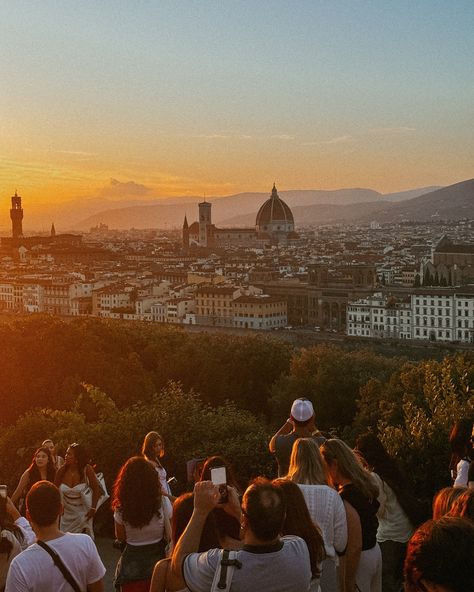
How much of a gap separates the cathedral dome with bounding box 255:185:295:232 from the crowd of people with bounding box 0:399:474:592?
170333 mm

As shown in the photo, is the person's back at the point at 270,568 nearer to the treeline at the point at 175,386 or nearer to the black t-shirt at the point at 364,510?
the black t-shirt at the point at 364,510

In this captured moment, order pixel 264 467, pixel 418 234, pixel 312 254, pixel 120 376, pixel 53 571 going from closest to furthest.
→ pixel 53 571 < pixel 264 467 < pixel 120 376 < pixel 312 254 < pixel 418 234

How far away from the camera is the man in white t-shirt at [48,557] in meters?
3.25

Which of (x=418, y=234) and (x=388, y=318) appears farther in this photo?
(x=418, y=234)

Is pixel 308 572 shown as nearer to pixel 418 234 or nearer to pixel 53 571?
pixel 53 571

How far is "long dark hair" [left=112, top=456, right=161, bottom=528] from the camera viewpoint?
3.75 meters

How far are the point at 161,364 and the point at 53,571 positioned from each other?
20.5m

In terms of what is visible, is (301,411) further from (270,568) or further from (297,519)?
(270,568)

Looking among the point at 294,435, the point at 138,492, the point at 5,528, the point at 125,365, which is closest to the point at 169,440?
the point at 294,435

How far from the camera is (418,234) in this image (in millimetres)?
190625

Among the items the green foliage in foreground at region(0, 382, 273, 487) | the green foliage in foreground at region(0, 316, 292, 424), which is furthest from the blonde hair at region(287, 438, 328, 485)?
the green foliage in foreground at region(0, 316, 292, 424)

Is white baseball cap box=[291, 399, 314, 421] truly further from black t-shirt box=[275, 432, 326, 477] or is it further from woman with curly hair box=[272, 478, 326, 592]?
woman with curly hair box=[272, 478, 326, 592]

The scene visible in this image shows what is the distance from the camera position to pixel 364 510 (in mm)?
3998

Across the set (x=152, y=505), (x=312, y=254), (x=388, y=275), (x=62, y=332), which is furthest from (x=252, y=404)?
(x=312, y=254)
